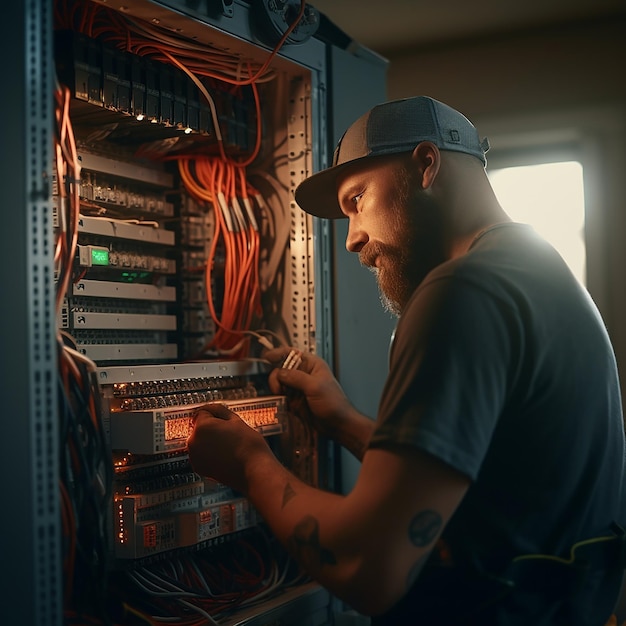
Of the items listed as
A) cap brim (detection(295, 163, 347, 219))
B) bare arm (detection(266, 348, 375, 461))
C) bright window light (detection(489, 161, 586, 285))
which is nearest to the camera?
cap brim (detection(295, 163, 347, 219))

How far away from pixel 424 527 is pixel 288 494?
0.30 meters

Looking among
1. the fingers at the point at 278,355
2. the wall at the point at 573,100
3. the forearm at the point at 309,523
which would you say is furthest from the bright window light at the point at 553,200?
the forearm at the point at 309,523

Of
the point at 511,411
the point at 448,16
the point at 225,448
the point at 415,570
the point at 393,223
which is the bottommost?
the point at 415,570

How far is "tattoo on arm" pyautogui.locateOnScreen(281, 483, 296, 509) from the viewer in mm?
1390

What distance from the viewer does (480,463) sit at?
3.93 ft

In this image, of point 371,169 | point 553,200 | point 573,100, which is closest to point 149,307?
point 371,169

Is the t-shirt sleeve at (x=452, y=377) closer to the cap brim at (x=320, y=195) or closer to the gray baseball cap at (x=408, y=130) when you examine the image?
the gray baseball cap at (x=408, y=130)

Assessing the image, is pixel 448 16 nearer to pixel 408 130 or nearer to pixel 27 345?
pixel 408 130

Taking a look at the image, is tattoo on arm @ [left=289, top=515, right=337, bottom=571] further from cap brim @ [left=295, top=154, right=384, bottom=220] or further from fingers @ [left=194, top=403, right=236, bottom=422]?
cap brim @ [left=295, top=154, right=384, bottom=220]

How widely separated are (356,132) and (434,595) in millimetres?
920

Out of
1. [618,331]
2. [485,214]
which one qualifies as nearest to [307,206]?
[485,214]

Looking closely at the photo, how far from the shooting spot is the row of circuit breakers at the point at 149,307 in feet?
5.69

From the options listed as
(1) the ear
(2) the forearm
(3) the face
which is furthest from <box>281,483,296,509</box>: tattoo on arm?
(1) the ear

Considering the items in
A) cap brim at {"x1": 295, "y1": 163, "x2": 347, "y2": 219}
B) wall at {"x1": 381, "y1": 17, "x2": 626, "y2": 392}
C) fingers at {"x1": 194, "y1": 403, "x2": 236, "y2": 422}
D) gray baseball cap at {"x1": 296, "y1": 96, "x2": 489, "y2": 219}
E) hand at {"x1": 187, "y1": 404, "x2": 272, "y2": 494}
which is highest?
wall at {"x1": 381, "y1": 17, "x2": 626, "y2": 392}
